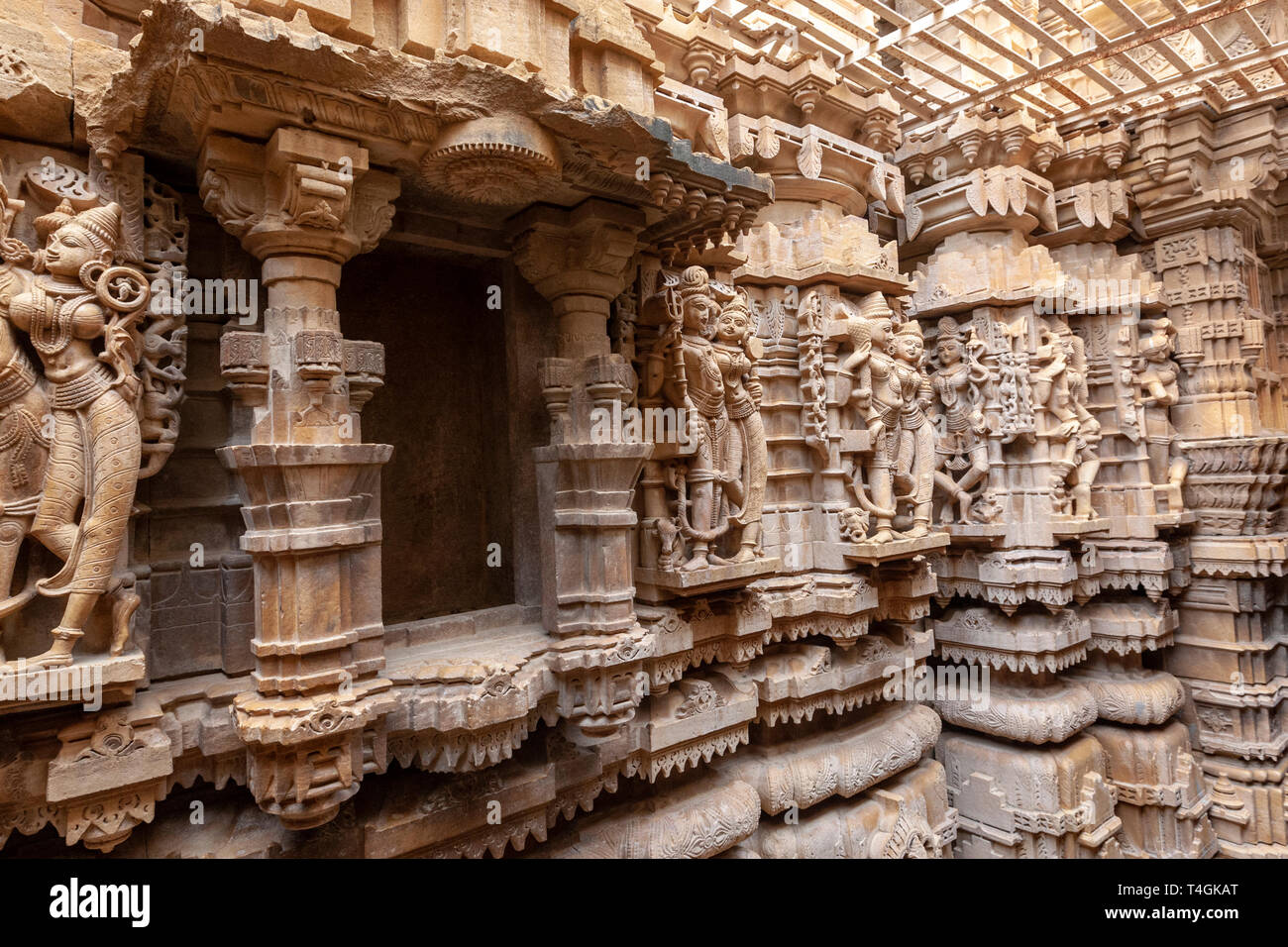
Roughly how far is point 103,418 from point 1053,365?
28.4 ft

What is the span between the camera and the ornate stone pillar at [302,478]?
2975 mm

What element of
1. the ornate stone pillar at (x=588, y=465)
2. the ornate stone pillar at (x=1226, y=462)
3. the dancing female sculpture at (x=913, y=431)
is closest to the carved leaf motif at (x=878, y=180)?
the dancing female sculpture at (x=913, y=431)

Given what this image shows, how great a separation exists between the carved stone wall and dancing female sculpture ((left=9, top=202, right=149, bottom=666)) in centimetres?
2

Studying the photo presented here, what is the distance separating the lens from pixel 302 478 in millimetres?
3062

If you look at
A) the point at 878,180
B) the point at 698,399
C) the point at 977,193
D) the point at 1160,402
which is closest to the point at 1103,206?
the point at 977,193

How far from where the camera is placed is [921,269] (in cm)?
851

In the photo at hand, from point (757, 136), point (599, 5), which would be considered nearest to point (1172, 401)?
point (757, 136)

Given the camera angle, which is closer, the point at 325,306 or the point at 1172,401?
the point at 325,306

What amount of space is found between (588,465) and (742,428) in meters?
1.55

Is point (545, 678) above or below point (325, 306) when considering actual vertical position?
below

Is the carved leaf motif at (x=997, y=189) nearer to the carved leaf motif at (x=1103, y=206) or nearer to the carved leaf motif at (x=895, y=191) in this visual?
the carved leaf motif at (x=895, y=191)

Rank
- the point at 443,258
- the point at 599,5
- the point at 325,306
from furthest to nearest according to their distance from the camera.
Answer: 1. the point at 443,258
2. the point at 599,5
3. the point at 325,306

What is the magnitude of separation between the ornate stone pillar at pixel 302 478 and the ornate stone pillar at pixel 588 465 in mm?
1069

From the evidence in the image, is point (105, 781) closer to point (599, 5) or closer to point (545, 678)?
point (545, 678)
